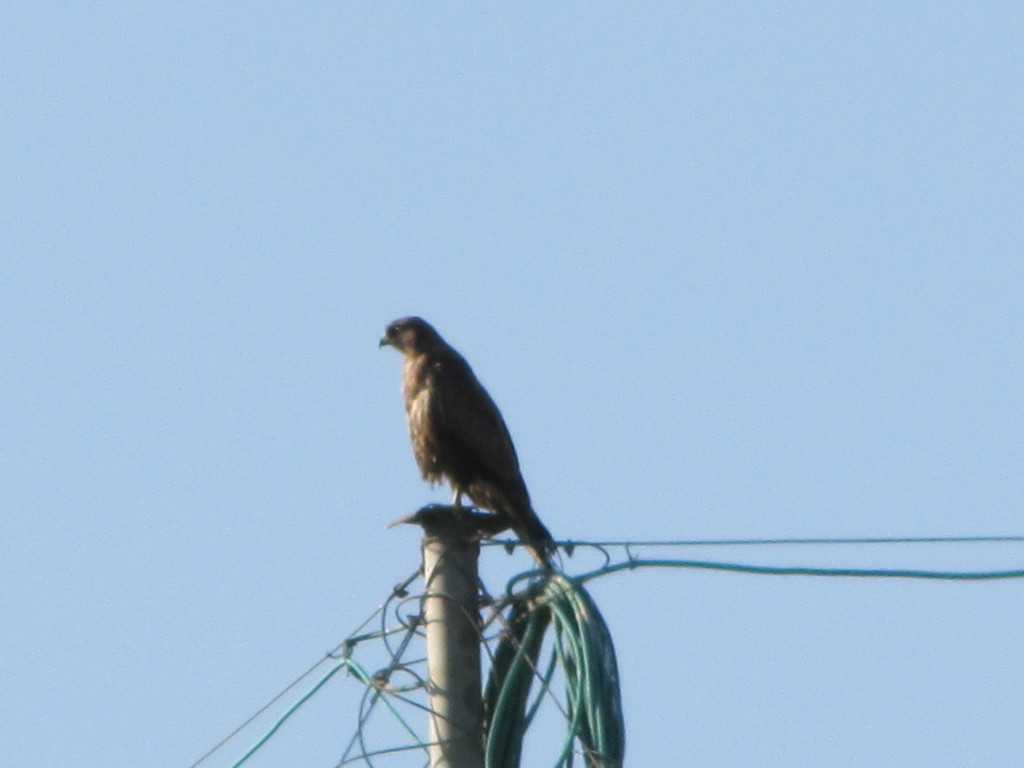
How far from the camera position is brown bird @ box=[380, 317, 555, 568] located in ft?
33.6

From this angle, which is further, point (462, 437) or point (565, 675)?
point (462, 437)

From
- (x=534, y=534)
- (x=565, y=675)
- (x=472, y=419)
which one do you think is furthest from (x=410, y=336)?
(x=565, y=675)

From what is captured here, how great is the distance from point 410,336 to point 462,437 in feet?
3.81

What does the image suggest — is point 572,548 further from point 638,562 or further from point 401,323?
point 401,323

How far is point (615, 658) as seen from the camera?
20.7 feet

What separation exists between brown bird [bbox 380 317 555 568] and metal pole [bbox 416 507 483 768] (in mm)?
3471

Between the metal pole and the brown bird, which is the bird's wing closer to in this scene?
the brown bird

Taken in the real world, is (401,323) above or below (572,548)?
above

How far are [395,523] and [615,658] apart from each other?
2.63 feet

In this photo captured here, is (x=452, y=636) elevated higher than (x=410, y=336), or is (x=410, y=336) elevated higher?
(x=410, y=336)

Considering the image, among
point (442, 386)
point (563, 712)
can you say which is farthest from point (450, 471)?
point (563, 712)

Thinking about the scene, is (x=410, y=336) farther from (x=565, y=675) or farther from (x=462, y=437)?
(x=565, y=675)

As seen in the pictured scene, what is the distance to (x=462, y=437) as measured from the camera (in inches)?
411

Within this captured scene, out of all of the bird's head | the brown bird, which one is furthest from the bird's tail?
the bird's head
